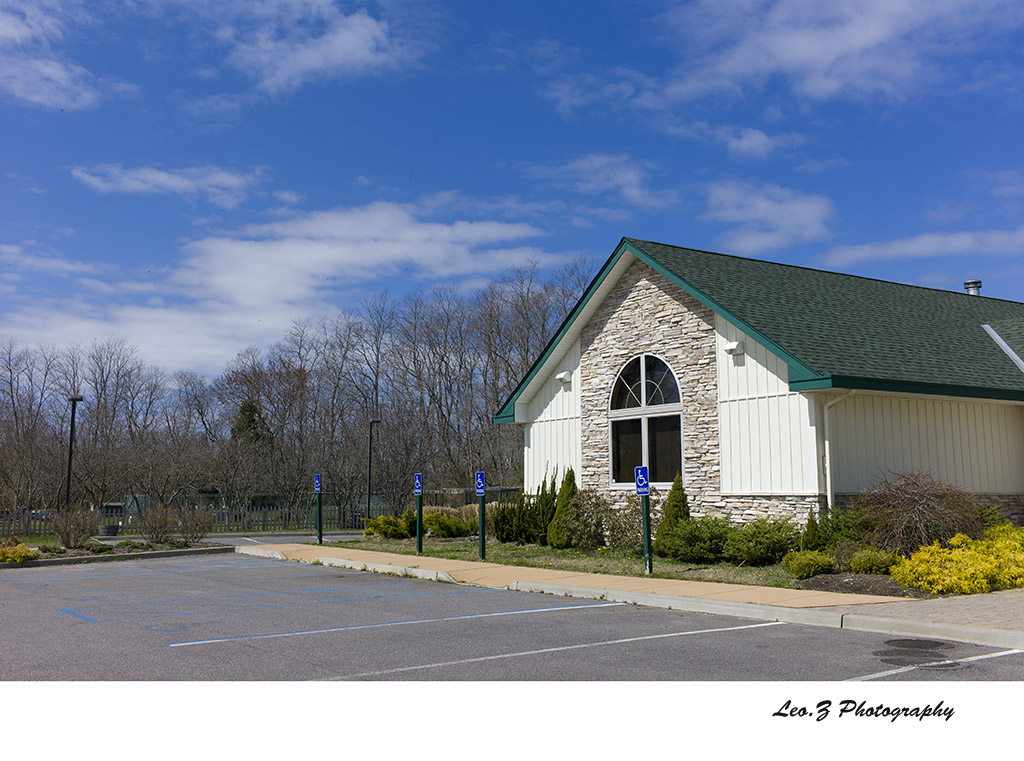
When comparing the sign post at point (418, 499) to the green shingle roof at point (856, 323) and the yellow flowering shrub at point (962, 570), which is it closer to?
the green shingle roof at point (856, 323)

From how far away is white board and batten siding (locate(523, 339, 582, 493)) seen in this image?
23.5 meters

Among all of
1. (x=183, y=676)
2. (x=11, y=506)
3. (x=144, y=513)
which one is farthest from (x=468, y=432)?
A: (x=183, y=676)

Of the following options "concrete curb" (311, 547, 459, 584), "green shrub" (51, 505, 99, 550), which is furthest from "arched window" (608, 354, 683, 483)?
"green shrub" (51, 505, 99, 550)

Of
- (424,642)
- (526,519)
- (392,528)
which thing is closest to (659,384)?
(526,519)

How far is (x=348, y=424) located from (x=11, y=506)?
21141mm

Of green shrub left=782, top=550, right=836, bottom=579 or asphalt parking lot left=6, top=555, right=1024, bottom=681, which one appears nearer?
asphalt parking lot left=6, top=555, right=1024, bottom=681

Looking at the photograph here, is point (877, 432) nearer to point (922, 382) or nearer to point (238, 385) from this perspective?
point (922, 382)

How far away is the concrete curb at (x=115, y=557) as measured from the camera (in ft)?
70.9

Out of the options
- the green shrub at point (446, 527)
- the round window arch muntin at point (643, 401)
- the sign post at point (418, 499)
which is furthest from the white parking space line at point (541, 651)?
the green shrub at point (446, 527)

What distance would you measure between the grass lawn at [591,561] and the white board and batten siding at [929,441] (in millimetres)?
3051

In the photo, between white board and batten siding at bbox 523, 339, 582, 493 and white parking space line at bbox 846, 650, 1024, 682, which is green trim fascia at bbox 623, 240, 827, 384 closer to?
white board and batten siding at bbox 523, 339, 582, 493

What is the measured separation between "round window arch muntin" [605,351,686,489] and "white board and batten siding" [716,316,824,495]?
4.26 ft

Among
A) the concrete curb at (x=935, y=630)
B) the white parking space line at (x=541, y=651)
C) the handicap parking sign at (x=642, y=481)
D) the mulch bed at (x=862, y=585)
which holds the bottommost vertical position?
the white parking space line at (x=541, y=651)

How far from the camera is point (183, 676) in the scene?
25.7ft
